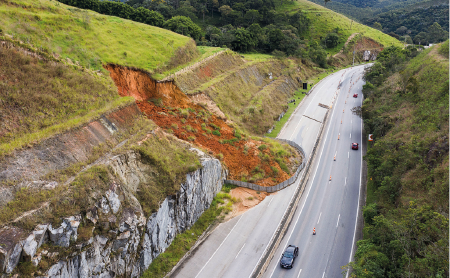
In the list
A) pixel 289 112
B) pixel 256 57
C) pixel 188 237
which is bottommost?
pixel 188 237

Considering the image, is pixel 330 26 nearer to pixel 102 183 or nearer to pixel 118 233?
pixel 102 183

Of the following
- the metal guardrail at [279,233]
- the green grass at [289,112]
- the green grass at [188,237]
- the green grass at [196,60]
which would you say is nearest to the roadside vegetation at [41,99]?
the green grass at [196,60]

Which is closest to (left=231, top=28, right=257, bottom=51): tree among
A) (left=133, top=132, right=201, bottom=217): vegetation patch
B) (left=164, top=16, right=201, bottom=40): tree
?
(left=164, top=16, right=201, bottom=40): tree

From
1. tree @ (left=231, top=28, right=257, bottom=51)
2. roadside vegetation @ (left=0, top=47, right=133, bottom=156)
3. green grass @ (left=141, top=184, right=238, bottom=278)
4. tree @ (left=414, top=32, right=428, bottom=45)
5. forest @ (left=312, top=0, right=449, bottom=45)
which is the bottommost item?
green grass @ (left=141, top=184, right=238, bottom=278)

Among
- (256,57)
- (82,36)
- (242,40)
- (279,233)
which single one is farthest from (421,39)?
(82,36)

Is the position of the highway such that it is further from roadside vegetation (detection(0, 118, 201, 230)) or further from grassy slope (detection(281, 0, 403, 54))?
grassy slope (detection(281, 0, 403, 54))

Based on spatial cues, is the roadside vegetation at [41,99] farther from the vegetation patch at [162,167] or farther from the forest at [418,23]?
the forest at [418,23]
